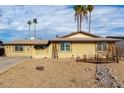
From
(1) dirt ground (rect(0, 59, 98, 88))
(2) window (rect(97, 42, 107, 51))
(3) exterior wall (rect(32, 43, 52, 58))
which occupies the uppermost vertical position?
(2) window (rect(97, 42, 107, 51))

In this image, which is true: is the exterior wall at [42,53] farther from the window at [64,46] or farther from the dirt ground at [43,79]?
the dirt ground at [43,79]

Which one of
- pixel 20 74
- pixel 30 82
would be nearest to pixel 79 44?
pixel 20 74

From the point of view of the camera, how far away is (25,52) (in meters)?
40.6

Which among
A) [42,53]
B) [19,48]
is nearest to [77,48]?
[42,53]

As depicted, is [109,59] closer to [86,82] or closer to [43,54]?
[43,54]

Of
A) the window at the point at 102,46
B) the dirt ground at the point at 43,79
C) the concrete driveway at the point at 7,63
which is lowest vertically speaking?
the dirt ground at the point at 43,79

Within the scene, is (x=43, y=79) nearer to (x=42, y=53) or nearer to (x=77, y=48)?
(x=77, y=48)

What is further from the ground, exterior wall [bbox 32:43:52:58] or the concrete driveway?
exterior wall [bbox 32:43:52:58]

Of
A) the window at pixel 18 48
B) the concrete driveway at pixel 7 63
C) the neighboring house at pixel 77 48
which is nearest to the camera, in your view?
the concrete driveway at pixel 7 63

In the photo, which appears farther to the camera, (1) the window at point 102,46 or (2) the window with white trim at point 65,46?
(2) the window with white trim at point 65,46

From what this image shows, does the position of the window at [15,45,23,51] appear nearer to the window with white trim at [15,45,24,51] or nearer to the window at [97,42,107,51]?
the window with white trim at [15,45,24,51]

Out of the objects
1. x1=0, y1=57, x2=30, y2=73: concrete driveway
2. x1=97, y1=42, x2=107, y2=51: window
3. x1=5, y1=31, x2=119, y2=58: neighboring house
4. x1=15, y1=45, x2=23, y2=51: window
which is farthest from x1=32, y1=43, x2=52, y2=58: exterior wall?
x1=15, y1=45, x2=23, y2=51: window

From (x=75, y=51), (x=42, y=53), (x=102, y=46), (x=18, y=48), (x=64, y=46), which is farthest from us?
(x=18, y=48)

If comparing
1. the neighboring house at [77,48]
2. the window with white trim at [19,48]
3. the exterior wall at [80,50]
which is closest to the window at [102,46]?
the neighboring house at [77,48]
